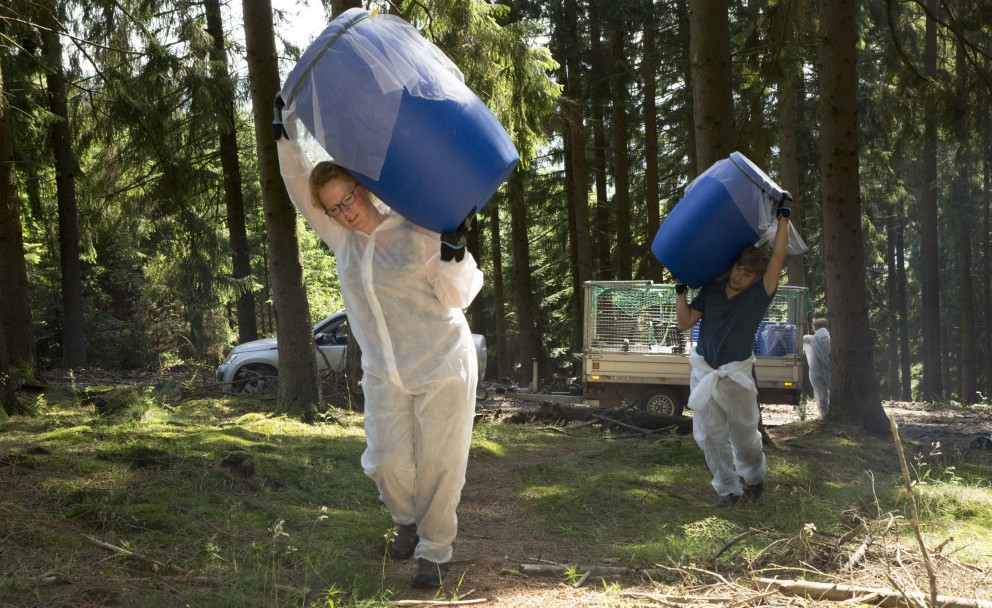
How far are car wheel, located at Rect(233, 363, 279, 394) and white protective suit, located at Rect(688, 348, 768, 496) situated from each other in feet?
27.7

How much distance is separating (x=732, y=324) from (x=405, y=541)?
9.28 ft

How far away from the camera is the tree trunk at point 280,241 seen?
9.23m

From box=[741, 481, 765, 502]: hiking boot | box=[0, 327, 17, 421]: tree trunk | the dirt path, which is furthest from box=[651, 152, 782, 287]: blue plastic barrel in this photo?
box=[0, 327, 17, 421]: tree trunk

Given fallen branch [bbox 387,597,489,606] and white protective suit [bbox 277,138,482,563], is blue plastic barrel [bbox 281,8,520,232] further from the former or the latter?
fallen branch [bbox 387,597,489,606]

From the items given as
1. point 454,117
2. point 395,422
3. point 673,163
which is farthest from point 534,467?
point 673,163

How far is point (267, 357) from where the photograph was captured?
14.4 m

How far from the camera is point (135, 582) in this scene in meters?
3.56

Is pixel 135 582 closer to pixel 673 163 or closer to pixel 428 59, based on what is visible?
pixel 428 59

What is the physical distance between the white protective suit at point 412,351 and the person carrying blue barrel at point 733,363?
99.5 inches

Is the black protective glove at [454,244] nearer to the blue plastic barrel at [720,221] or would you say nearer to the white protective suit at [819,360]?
the blue plastic barrel at [720,221]

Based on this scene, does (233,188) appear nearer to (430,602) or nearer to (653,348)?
(653,348)

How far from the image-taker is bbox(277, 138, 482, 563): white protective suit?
3898mm

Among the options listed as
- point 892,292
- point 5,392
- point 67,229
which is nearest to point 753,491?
point 5,392

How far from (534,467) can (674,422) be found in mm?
3519
